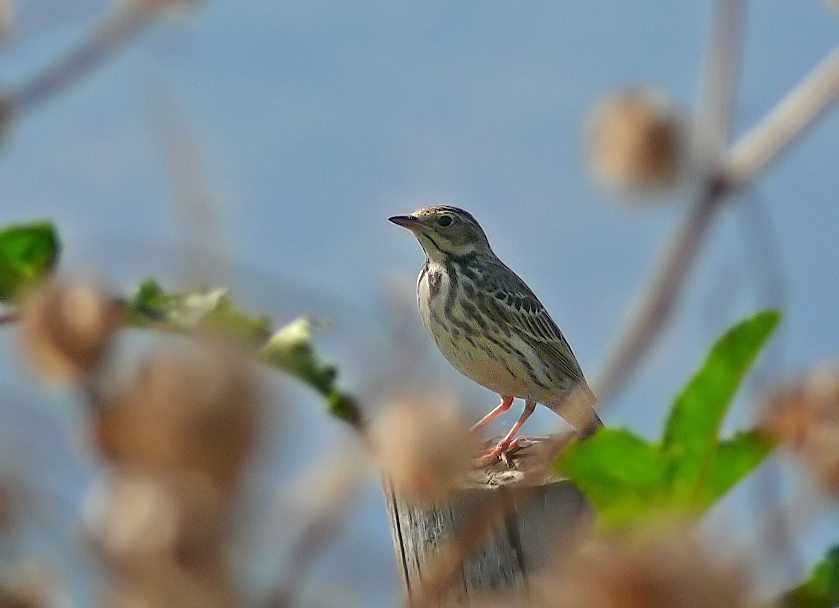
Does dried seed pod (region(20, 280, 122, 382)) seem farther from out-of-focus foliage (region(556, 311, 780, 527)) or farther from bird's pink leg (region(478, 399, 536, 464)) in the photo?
bird's pink leg (region(478, 399, 536, 464))

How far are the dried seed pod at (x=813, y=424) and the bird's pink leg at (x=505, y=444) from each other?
1719 mm

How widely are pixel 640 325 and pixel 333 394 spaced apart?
0.96 m

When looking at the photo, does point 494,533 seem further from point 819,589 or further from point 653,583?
point 653,583

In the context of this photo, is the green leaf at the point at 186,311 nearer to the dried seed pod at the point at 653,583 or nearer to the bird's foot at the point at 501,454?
the dried seed pod at the point at 653,583

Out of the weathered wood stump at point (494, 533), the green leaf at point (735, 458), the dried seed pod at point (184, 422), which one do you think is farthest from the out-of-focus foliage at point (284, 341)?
the weathered wood stump at point (494, 533)

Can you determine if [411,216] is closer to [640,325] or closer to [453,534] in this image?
[453,534]

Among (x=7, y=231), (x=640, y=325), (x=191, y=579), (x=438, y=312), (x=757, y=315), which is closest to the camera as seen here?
(x=191, y=579)

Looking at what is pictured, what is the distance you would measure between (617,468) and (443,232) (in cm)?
713

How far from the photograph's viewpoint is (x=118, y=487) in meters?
0.60

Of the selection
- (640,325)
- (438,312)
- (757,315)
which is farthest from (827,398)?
(438,312)

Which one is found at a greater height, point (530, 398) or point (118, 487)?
point (530, 398)

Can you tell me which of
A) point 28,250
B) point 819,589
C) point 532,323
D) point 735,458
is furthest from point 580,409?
point 532,323

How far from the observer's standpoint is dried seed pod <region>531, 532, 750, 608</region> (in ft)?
1.67

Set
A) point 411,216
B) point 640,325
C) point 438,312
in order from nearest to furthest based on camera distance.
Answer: point 640,325 → point 438,312 → point 411,216
